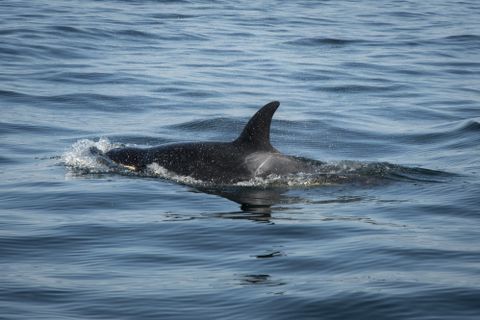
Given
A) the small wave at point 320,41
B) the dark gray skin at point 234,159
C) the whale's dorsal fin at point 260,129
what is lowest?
the small wave at point 320,41

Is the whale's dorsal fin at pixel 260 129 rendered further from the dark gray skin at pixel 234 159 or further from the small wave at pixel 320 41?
the small wave at pixel 320 41

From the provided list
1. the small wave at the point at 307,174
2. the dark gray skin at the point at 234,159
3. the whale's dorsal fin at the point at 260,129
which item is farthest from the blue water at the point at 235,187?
the whale's dorsal fin at the point at 260,129

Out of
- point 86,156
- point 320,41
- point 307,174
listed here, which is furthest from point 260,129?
point 320,41

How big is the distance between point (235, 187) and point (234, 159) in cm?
50

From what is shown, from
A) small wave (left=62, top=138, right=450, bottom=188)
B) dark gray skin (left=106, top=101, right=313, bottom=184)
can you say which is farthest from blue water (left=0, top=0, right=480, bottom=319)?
dark gray skin (left=106, top=101, right=313, bottom=184)

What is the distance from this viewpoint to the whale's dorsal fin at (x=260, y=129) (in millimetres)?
12445

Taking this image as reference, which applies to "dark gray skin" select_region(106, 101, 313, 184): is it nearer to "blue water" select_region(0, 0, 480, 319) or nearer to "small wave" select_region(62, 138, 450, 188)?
"small wave" select_region(62, 138, 450, 188)

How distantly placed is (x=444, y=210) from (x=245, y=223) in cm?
254

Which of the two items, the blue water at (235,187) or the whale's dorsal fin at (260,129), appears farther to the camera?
the whale's dorsal fin at (260,129)

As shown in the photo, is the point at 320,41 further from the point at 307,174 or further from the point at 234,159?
the point at 234,159

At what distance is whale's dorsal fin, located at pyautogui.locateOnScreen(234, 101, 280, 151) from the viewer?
12.4 metres

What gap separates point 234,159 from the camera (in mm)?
13078

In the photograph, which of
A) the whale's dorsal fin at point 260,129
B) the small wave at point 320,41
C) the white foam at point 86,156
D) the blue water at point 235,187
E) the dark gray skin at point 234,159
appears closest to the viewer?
the blue water at point 235,187

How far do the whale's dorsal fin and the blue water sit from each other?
0.57 m
